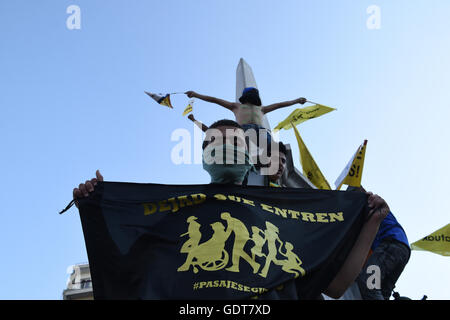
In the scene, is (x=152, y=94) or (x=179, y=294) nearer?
(x=179, y=294)

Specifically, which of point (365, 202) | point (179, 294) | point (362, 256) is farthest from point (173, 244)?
point (365, 202)

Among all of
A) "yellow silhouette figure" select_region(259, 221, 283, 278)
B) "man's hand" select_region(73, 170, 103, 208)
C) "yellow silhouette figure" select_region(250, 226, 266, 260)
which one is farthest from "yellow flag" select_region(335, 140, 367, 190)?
"man's hand" select_region(73, 170, 103, 208)

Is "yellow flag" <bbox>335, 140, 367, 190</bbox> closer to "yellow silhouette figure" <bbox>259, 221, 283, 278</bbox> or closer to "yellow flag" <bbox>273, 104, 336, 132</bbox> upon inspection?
"yellow silhouette figure" <bbox>259, 221, 283, 278</bbox>

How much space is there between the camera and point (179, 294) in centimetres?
265

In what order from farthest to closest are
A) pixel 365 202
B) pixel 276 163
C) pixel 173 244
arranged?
1. pixel 276 163
2. pixel 365 202
3. pixel 173 244

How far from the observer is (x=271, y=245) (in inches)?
120

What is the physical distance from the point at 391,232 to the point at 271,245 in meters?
3.06

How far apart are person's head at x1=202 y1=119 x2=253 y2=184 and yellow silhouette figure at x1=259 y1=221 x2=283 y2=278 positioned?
0.60 metres

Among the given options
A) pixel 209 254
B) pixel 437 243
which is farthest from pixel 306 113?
pixel 209 254

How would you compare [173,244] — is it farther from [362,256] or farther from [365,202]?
[365,202]

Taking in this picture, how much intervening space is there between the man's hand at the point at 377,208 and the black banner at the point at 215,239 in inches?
2.8
